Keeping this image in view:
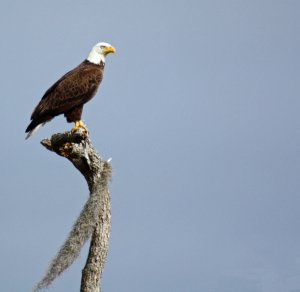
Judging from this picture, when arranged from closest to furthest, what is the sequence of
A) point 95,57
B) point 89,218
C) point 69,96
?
point 89,218
point 69,96
point 95,57

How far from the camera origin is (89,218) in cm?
775

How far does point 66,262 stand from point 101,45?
12.9ft

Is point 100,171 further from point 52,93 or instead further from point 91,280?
point 52,93

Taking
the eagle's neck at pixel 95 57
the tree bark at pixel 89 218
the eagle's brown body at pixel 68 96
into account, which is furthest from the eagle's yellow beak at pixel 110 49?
the tree bark at pixel 89 218

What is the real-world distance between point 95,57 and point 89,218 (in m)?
3.42

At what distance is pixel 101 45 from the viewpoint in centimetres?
1038

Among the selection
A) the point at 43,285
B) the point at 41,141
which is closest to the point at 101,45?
the point at 41,141

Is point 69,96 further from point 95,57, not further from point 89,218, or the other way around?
point 89,218

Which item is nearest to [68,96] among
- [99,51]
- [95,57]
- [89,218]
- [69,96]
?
[69,96]

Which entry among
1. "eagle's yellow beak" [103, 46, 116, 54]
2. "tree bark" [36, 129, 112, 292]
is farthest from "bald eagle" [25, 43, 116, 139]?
"tree bark" [36, 129, 112, 292]

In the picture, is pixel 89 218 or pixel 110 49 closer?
pixel 89 218

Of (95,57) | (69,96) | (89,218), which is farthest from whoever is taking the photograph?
(95,57)

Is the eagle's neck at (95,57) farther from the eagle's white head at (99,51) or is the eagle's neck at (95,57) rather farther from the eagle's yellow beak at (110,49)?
the eagle's yellow beak at (110,49)

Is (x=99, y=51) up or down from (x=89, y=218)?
up
